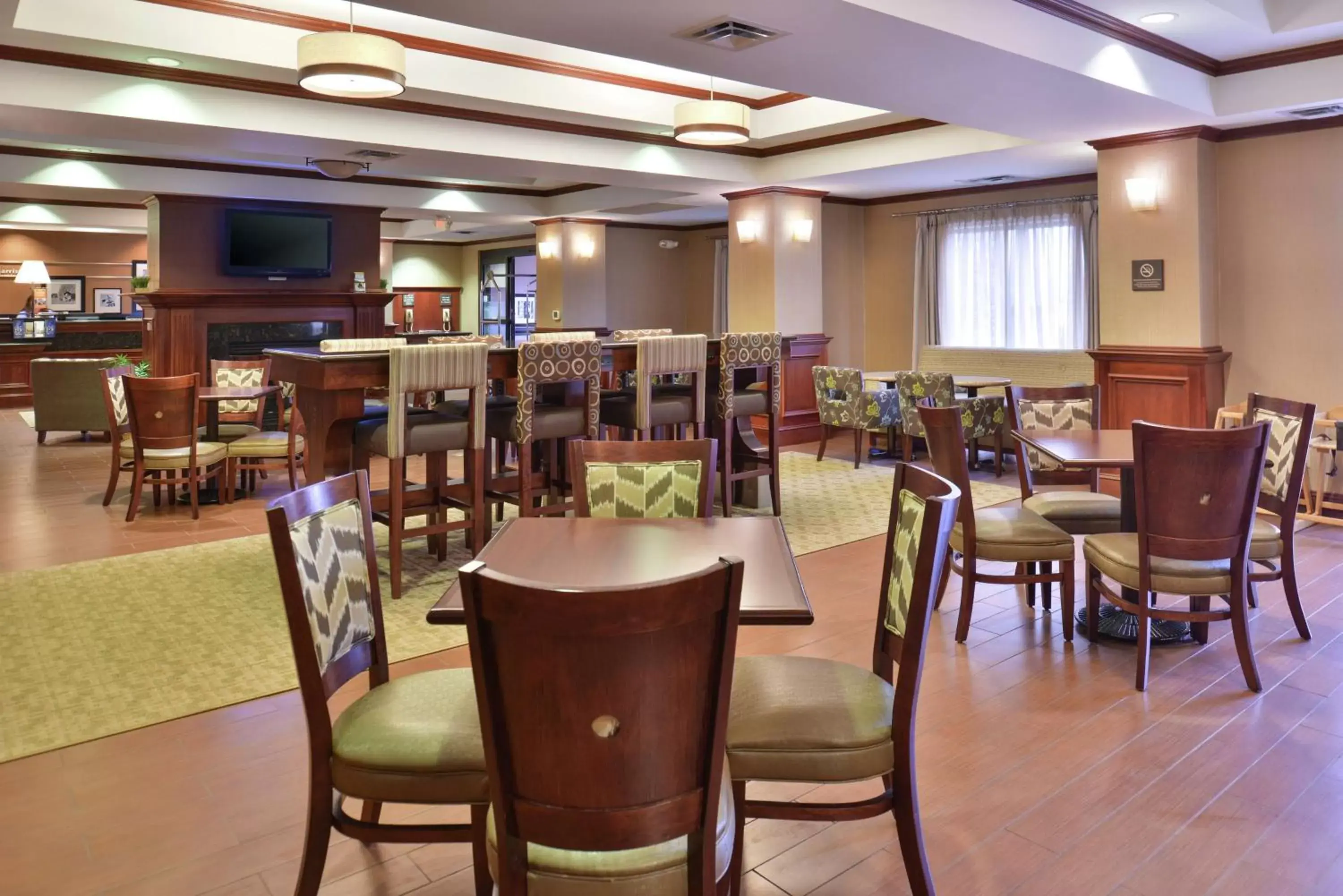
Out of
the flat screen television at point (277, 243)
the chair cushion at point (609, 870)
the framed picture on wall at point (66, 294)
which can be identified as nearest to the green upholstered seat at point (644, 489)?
the chair cushion at point (609, 870)

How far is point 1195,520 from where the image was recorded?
121 inches

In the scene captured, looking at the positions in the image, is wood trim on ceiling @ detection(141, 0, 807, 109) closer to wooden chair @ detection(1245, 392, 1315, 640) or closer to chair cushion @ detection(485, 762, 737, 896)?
wooden chair @ detection(1245, 392, 1315, 640)

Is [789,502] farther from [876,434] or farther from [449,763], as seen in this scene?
[449,763]

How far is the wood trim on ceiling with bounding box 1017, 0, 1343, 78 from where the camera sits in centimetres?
445

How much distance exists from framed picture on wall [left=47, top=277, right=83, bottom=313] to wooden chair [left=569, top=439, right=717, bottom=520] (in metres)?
15.0

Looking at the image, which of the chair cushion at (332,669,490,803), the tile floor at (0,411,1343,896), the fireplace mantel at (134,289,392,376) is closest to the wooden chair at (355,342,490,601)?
the tile floor at (0,411,1343,896)

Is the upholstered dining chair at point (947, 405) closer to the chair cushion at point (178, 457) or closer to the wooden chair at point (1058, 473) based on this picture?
the wooden chair at point (1058, 473)

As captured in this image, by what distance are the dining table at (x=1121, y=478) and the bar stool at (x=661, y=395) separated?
74.3 inches

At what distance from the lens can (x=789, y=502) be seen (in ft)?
21.1

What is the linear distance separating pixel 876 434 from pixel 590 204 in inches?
163

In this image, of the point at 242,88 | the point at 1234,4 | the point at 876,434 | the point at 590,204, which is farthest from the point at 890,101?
the point at 590,204

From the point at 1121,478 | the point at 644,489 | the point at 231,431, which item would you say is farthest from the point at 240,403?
the point at 1121,478

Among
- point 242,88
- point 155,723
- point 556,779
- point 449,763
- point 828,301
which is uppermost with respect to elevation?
point 242,88

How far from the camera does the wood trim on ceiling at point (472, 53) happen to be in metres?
4.98
